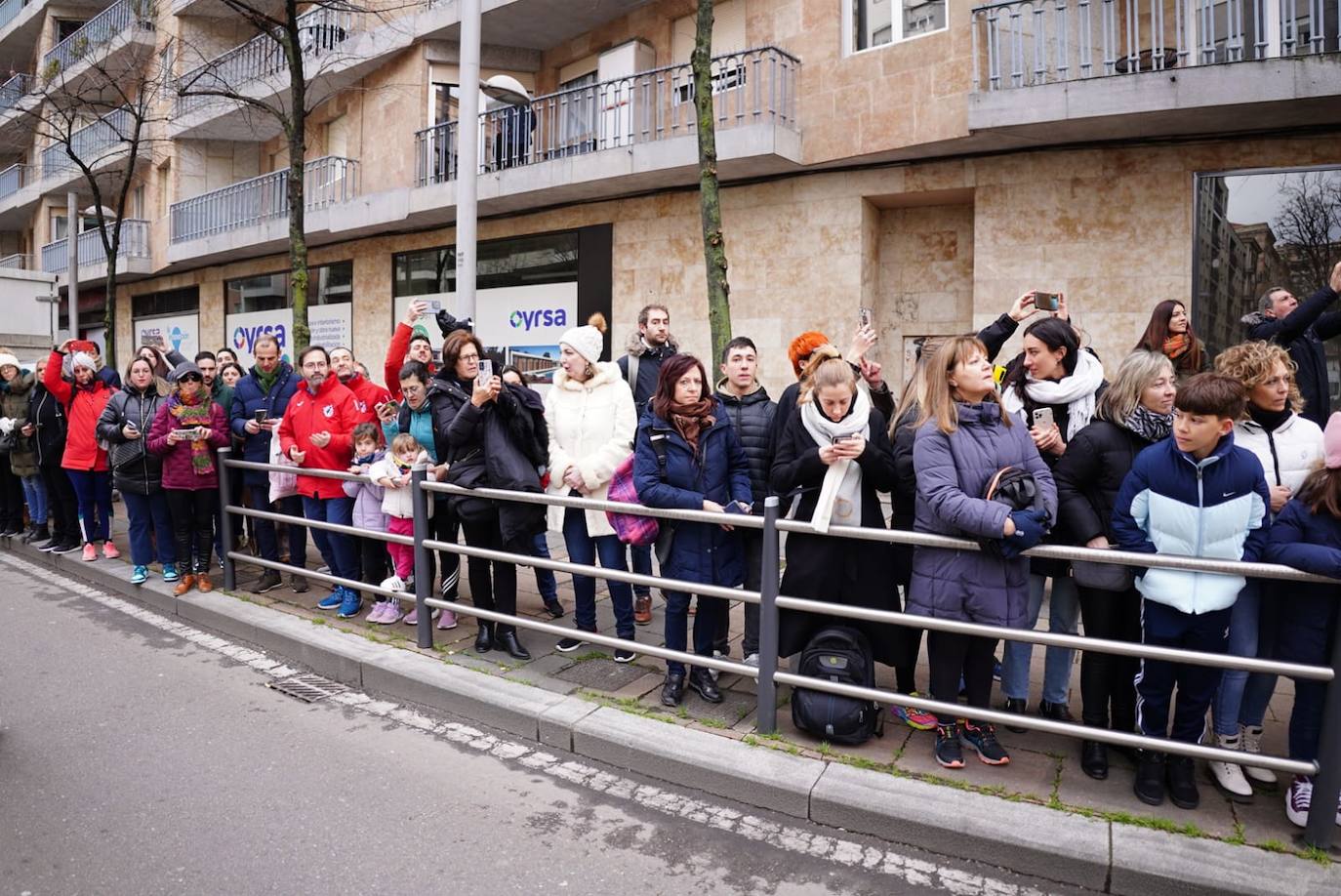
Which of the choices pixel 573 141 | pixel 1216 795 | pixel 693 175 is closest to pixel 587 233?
pixel 573 141

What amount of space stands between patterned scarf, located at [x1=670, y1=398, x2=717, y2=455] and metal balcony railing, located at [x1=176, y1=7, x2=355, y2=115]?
15551 mm

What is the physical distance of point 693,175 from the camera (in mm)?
12750

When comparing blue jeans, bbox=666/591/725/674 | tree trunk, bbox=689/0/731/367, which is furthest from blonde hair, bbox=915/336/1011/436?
tree trunk, bbox=689/0/731/367

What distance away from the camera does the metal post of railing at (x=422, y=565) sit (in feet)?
17.5

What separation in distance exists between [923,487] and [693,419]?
136 cm

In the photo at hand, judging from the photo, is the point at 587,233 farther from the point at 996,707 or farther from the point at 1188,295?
the point at 996,707

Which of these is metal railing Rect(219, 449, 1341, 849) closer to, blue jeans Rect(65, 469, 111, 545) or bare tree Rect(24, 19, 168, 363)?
blue jeans Rect(65, 469, 111, 545)

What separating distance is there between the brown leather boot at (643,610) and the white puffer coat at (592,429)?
1.04m

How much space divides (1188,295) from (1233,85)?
2.12 metres

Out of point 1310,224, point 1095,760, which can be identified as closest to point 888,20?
point 1310,224

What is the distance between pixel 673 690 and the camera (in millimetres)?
4551

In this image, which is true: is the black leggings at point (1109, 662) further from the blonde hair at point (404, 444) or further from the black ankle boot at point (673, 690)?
the blonde hair at point (404, 444)

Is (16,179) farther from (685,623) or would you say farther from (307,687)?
(685,623)

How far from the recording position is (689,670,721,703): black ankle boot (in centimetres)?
458
